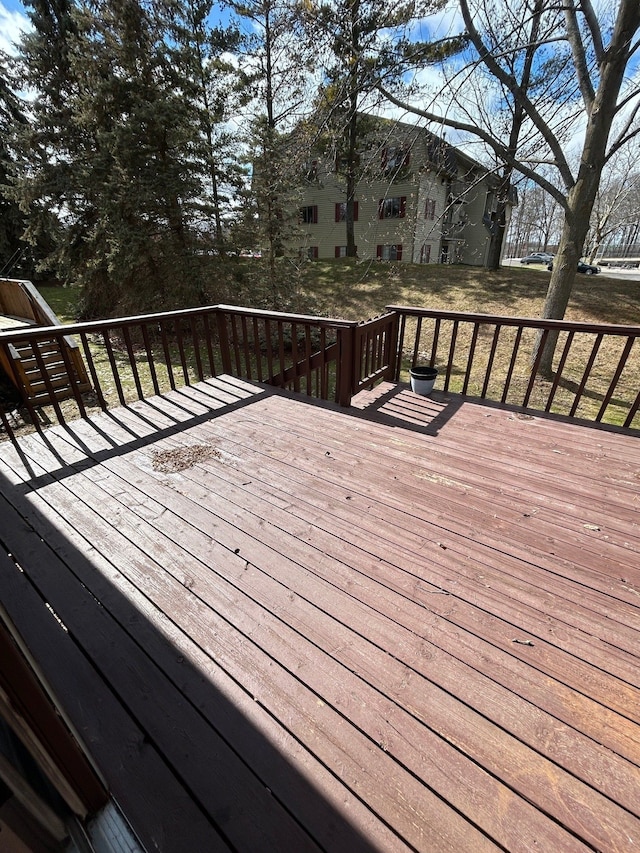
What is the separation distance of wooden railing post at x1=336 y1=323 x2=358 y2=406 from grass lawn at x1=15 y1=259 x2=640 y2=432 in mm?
3699

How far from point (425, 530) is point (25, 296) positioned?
950cm

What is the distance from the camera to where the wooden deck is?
1064 mm

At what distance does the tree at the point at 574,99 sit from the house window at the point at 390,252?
37.1 feet

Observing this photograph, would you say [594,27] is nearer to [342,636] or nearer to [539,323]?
[539,323]

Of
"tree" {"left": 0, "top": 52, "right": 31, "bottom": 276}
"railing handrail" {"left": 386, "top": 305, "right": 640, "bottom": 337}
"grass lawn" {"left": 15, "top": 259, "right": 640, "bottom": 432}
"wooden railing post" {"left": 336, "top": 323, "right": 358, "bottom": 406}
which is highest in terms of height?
"tree" {"left": 0, "top": 52, "right": 31, "bottom": 276}

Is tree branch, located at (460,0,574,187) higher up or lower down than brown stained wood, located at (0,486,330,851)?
higher up

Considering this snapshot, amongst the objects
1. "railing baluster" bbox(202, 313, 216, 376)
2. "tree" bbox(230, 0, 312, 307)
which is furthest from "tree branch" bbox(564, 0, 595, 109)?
"railing baluster" bbox(202, 313, 216, 376)

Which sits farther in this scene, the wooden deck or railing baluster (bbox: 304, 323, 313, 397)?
railing baluster (bbox: 304, 323, 313, 397)

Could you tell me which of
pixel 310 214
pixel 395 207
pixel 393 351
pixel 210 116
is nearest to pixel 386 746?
pixel 393 351

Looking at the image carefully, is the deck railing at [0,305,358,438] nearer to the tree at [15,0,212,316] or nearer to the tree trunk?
the tree at [15,0,212,316]

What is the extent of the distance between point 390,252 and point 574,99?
501 inches

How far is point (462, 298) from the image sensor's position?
11164 millimetres

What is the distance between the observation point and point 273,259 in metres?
9.41

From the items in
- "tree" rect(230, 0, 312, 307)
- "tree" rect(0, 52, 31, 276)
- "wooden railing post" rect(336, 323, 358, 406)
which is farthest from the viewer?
"tree" rect(0, 52, 31, 276)
